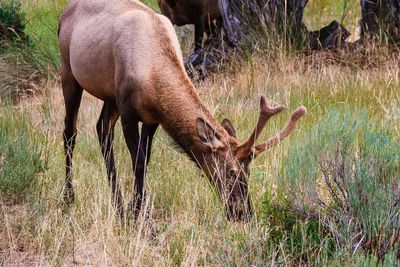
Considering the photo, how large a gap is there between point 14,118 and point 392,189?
16.4 feet

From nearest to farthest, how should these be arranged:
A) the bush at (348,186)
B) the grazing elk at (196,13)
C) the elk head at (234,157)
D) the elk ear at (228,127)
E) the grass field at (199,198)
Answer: the bush at (348,186) → the grass field at (199,198) → the elk head at (234,157) → the elk ear at (228,127) → the grazing elk at (196,13)

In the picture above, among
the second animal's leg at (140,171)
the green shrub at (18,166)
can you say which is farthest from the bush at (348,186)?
the green shrub at (18,166)

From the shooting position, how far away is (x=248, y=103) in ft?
34.5

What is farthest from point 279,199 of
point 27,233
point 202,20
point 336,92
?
point 202,20

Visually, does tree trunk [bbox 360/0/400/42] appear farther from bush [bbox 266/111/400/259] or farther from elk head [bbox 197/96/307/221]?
bush [bbox 266/111/400/259]

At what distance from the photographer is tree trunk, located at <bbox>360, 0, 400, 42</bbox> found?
1157cm

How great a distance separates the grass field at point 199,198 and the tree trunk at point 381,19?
3.14ft

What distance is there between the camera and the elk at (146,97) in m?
6.63

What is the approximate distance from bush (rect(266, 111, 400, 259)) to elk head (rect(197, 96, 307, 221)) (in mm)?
213

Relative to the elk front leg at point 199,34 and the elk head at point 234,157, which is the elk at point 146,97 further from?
the elk front leg at point 199,34

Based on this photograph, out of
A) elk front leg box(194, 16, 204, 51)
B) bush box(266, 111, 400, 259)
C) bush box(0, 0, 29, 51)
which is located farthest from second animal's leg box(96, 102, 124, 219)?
bush box(0, 0, 29, 51)

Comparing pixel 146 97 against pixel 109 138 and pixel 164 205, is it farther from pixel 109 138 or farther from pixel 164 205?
pixel 109 138

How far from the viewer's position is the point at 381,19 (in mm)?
11680

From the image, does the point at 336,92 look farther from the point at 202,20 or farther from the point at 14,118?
the point at 202,20
